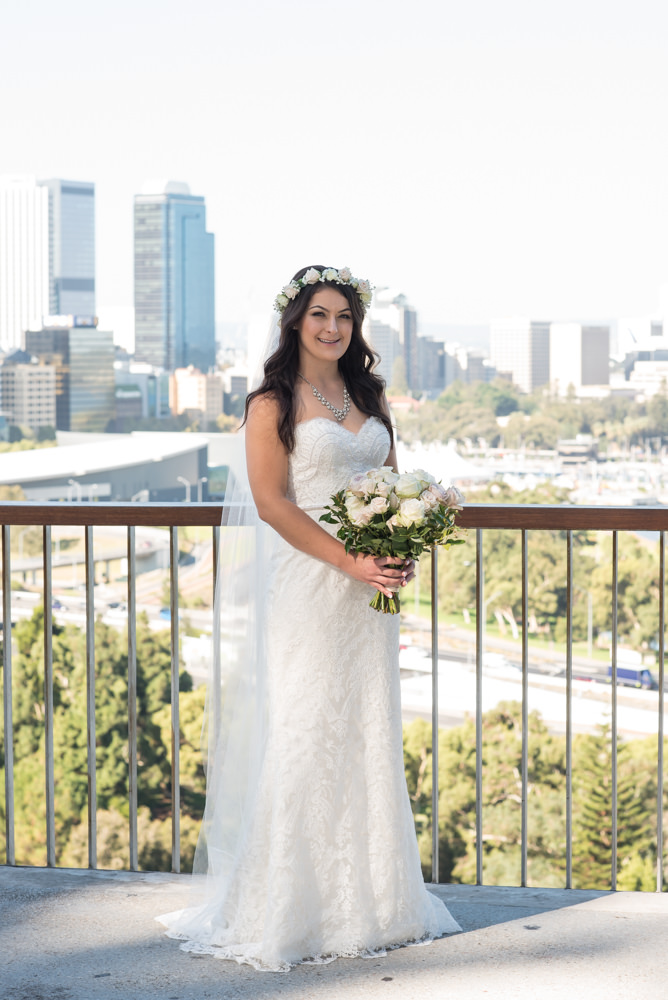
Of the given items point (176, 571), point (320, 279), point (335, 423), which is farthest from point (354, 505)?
point (176, 571)

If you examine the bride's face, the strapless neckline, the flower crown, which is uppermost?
the flower crown

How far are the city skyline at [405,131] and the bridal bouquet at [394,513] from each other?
50.9 metres

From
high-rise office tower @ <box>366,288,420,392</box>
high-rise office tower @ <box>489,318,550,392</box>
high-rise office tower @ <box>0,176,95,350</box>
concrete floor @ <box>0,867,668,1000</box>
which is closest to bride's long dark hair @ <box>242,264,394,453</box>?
concrete floor @ <box>0,867,668,1000</box>

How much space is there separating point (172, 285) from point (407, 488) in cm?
5824

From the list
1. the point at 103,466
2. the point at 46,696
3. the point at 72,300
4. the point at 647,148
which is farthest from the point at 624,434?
the point at 46,696

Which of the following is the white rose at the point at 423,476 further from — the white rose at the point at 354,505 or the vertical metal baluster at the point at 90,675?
the vertical metal baluster at the point at 90,675

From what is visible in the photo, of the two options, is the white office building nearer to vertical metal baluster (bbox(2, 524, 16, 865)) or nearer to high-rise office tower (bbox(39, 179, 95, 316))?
high-rise office tower (bbox(39, 179, 95, 316))

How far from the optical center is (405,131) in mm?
56719

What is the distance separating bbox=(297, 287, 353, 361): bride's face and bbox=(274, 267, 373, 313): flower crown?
3 cm

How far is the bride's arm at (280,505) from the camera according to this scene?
93.7 inches

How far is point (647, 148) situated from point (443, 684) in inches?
1148

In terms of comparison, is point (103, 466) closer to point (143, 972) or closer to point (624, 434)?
point (624, 434)

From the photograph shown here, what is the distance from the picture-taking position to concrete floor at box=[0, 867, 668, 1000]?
2297 millimetres

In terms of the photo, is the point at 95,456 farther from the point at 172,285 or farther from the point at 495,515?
the point at 495,515
